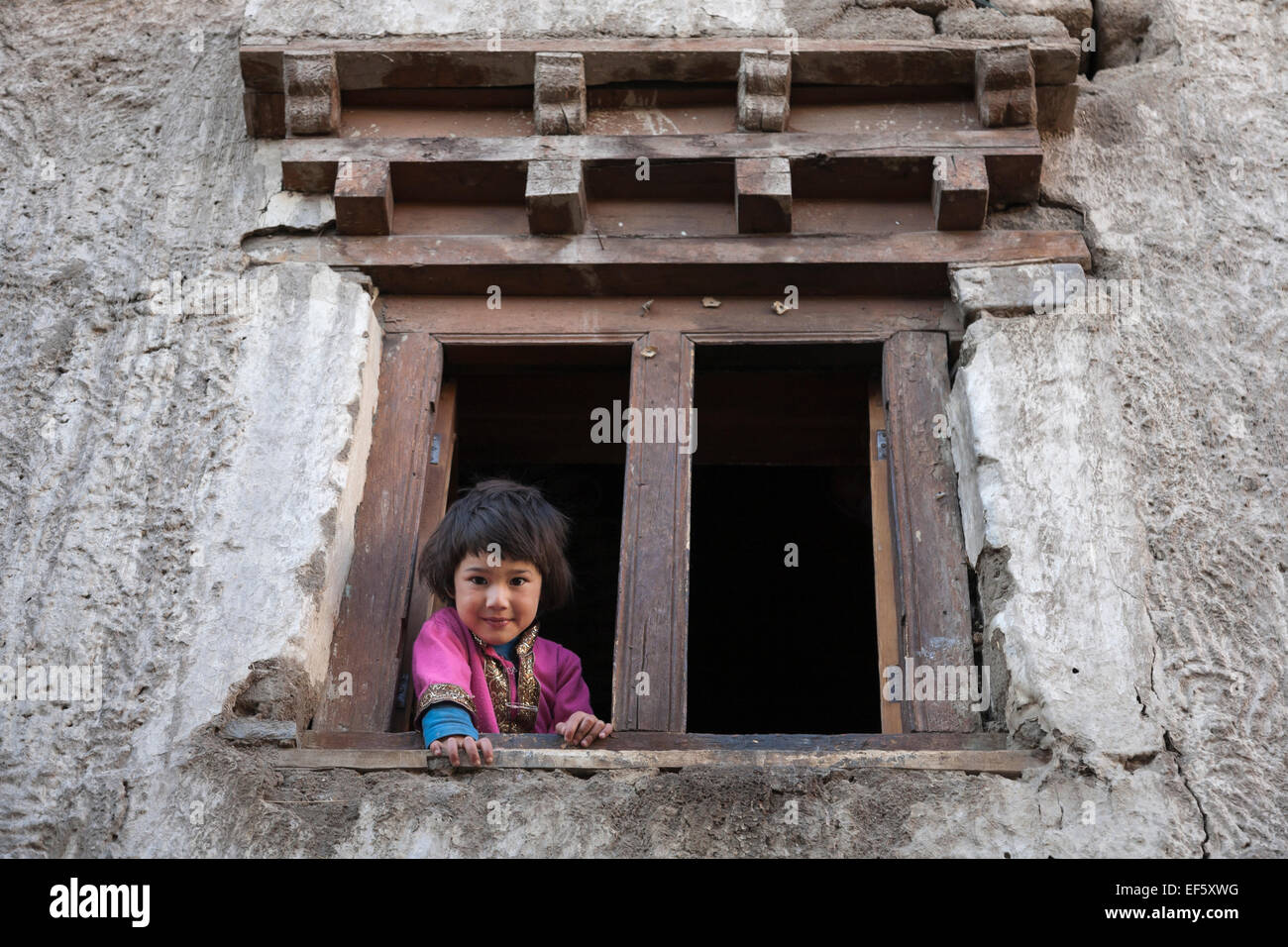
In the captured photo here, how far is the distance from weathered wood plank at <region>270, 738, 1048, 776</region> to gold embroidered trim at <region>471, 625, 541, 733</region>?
1.30ft

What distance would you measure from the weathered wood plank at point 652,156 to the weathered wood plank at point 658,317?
30 centimetres

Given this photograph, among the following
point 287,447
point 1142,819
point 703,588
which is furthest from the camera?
point 703,588

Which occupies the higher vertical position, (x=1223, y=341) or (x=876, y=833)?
(x=1223, y=341)

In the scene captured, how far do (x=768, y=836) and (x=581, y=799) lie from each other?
0.36 meters

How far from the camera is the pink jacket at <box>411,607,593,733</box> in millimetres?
3045

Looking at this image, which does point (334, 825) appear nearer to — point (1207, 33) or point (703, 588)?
point (1207, 33)

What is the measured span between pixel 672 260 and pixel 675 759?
131cm

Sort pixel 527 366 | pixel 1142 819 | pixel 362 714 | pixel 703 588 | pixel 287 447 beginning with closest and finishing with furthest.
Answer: pixel 1142 819
pixel 362 714
pixel 287 447
pixel 527 366
pixel 703 588

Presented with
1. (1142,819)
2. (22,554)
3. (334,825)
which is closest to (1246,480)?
(1142,819)

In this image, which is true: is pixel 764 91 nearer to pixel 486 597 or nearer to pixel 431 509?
pixel 431 509

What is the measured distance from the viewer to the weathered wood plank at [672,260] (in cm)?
361

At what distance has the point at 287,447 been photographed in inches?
131

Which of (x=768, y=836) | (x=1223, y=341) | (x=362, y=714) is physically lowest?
(x=768, y=836)

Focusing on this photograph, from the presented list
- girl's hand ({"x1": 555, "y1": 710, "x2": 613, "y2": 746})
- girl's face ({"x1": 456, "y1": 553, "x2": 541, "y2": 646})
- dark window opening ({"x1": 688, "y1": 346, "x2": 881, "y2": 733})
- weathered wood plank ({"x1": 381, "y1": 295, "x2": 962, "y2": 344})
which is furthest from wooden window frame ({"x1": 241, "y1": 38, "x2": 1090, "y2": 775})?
dark window opening ({"x1": 688, "y1": 346, "x2": 881, "y2": 733})
